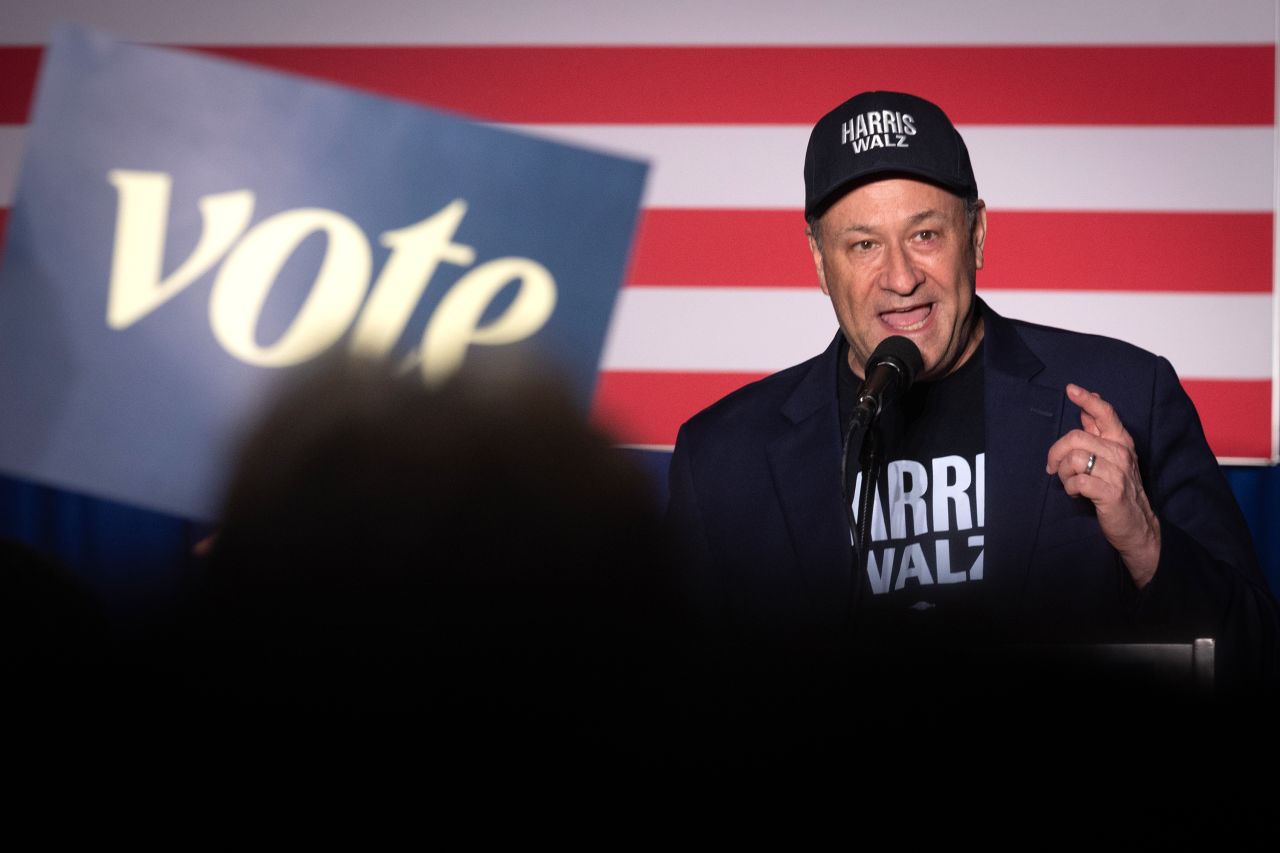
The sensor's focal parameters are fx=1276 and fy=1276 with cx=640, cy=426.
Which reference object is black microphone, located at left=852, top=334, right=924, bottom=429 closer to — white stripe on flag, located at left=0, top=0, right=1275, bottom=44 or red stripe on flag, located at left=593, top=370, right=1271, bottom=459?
red stripe on flag, located at left=593, top=370, right=1271, bottom=459

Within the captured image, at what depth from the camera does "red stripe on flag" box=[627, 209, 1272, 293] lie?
2.23m

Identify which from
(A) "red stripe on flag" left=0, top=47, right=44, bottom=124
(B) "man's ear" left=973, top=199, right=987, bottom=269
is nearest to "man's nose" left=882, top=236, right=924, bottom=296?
(B) "man's ear" left=973, top=199, right=987, bottom=269

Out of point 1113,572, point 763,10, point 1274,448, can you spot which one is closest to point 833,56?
point 763,10

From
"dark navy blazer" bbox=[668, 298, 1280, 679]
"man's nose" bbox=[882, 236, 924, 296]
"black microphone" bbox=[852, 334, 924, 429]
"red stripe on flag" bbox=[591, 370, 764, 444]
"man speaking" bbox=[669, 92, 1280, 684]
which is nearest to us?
"black microphone" bbox=[852, 334, 924, 429]

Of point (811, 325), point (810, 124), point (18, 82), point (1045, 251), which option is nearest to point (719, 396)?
point (811, 325)

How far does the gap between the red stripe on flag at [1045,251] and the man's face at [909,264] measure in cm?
60

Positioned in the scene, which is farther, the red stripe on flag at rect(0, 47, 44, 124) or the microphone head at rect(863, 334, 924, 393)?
the red stripe on flag at rect(0, 47, 44, 124)

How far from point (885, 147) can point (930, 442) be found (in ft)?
1.27

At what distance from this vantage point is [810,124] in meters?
2.34

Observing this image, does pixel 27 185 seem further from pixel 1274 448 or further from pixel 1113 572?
pixel 1274 448

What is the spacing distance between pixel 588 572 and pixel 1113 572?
Result: 1299mm

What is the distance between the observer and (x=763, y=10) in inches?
92.1

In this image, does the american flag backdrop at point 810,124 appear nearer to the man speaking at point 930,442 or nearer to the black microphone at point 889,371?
the man speaking at point 930,442

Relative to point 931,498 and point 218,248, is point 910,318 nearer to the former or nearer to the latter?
point 931,498
